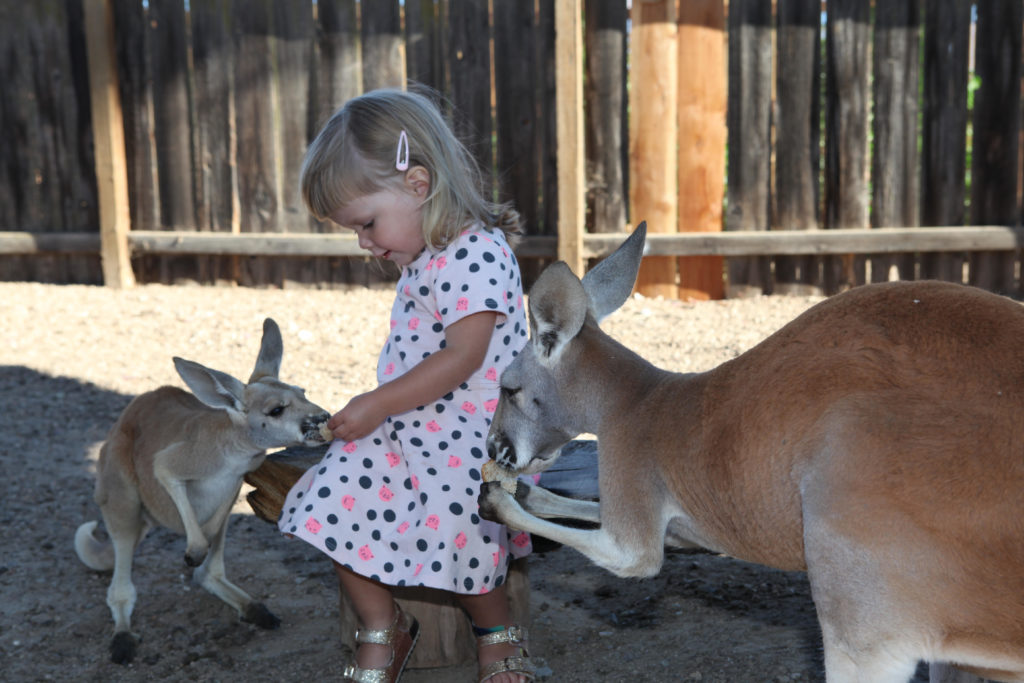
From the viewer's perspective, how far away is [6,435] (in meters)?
5.14

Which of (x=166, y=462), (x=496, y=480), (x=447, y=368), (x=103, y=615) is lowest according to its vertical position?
(x=103, y=615)

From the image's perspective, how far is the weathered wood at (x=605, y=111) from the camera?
6742 mm

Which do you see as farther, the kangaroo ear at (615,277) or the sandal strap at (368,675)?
the sandal strap at (368,675)

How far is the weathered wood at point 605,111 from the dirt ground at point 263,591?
0.99m

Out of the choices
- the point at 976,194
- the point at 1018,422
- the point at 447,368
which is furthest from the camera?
the point at 976,194

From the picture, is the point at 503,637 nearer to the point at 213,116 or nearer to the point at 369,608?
the point at 369,608

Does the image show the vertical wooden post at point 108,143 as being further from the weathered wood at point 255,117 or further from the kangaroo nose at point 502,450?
the kangaroo nose at point 502,450

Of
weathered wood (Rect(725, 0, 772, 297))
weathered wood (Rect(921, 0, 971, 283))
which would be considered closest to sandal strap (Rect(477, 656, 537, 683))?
weathered wood (Rect(725, 0, 772, 297))

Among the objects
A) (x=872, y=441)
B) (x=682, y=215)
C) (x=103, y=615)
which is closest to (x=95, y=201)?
(x=682, y=215)

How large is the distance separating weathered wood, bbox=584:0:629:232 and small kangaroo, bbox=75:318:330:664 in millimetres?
3649

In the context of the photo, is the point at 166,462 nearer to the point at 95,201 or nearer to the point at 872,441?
the point at 872,441

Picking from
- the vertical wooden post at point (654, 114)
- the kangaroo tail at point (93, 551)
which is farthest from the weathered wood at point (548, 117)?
the kangaroo tail at point (93, 551)

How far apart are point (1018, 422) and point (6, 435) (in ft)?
15.2

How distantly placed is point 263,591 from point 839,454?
2.44 metres
